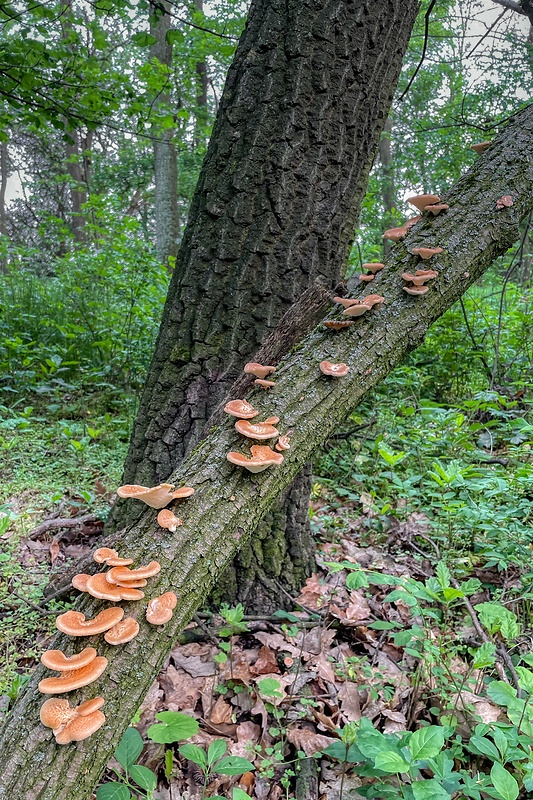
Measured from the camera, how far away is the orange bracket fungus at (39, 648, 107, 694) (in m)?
1.38

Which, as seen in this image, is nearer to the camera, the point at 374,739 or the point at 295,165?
the point at 374,739

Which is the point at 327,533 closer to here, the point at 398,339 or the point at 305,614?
the point at 305,614

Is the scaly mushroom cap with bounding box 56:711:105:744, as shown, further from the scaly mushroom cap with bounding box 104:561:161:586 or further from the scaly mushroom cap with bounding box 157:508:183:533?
the scaly mushroom cap with bounding box 157:508:183:533

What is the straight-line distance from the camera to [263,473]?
6.28ft

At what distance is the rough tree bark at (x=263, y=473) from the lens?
1.39 metres

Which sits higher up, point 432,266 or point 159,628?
point 432,266

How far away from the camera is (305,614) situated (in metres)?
2.89

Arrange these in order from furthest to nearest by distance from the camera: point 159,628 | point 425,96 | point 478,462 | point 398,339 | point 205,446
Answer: point 425,96, point 478,462, point 398,339, point 205,446, point 159,628

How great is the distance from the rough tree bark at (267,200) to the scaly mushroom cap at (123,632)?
140 cm

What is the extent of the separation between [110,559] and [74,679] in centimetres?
37

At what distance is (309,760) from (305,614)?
0.89 m

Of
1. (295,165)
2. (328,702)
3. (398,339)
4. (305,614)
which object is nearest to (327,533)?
(305,614)

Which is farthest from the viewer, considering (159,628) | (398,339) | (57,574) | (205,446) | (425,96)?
(425,96)

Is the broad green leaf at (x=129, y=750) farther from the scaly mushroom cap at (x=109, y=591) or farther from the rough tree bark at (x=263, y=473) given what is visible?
the scaly mushroom cap at (x=109, y=591)
